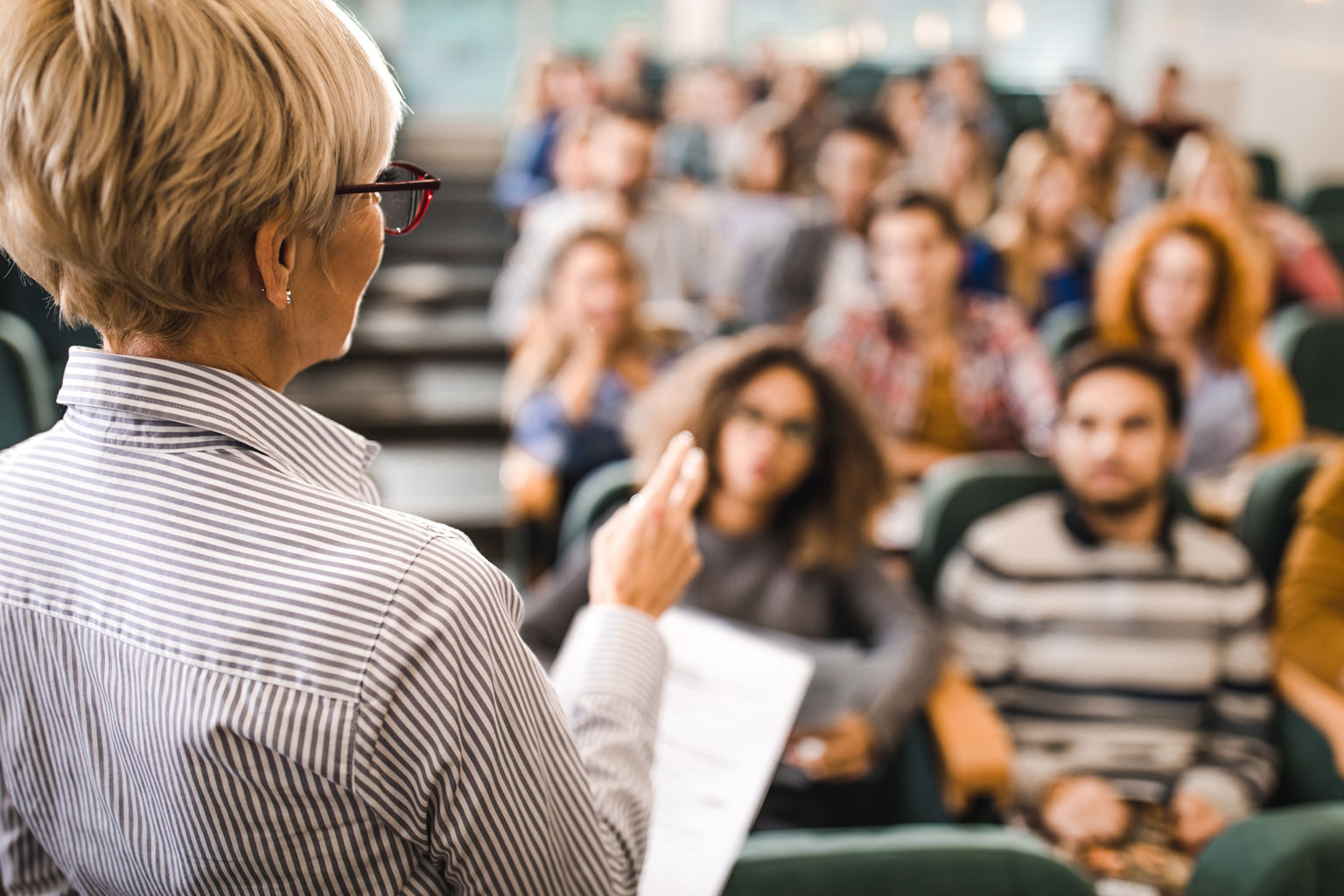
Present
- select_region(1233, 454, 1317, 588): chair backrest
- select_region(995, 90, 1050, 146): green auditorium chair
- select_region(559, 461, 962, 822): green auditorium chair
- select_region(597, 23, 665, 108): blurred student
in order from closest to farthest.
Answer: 1. select_region(559, 461, 962, 822): green auditorium chair
2. select_region(1233, 454, 1317, 588): chair backrest
3. select_region(597, 23, 665, 108): blurred student
4. select_region(995, 90, 1050, 146): green auditorium chair

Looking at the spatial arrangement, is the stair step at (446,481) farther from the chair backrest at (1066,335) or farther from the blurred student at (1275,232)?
the blurred student at (1275,232)

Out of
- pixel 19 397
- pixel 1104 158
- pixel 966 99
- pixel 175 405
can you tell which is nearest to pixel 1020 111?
pixel 966 99

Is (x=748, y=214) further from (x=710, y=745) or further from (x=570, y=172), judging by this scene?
(x=710, y=745)

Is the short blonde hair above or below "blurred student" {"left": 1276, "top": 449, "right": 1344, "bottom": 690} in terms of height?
above

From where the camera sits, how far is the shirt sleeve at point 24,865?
2.25 ft

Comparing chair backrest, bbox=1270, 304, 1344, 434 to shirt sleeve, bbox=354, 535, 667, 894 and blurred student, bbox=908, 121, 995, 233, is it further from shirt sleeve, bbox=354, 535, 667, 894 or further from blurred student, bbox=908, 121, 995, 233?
shirt sleeve, bbox=354, 535, 667, 894

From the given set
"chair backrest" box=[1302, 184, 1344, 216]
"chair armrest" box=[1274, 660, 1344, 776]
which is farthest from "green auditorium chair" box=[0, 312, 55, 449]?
"chair backrest" box=[1302, 184, 1344, 216]

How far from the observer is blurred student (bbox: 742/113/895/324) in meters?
3.35

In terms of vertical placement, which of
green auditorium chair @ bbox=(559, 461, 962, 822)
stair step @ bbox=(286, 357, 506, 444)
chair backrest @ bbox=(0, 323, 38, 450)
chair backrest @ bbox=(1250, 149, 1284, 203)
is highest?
chair backrest @ bbox=(1250, 149, 1284, 203)

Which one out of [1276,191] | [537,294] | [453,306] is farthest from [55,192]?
[1276,191]

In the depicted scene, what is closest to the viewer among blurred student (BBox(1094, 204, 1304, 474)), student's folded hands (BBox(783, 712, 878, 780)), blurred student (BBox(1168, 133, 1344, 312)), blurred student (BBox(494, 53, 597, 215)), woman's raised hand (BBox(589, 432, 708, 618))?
woman's raised hand (BBox(589, 432, 708, 618))

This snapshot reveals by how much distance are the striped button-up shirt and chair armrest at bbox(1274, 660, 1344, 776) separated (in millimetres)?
1336

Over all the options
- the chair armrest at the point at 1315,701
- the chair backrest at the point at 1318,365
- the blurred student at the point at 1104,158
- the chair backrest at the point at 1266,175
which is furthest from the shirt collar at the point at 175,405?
the chair backrest at the point at 1266,175

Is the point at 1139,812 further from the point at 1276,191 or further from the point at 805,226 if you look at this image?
the point at 1276,191
